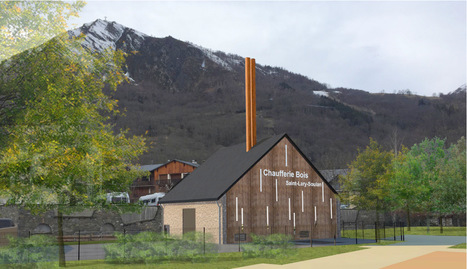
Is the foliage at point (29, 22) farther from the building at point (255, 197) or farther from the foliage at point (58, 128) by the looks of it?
the building at point (255, 197)

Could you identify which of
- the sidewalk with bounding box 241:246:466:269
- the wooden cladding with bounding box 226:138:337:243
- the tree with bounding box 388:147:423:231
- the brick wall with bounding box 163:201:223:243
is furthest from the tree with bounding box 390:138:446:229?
the sidewalk with bounding box 241:246:466:269

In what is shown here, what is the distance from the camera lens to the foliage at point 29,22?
1962 cm

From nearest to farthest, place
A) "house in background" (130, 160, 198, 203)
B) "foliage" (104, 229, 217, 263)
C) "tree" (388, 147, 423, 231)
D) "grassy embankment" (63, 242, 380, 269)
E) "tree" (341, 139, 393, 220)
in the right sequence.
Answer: "grassy embankment" (63, 242, 380, 269), "foliage" (104, 229, 217, 263), "tree" (341, 139, 393, 220), "tree" (388, 147, 423, 231), "house in background" (130, 160, 198, 203)

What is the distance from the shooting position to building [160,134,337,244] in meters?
40.7

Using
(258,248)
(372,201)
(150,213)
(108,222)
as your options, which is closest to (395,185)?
(372,201)

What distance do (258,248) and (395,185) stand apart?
39.2m

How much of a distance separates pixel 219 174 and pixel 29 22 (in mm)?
26234

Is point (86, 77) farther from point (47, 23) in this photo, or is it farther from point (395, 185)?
point (395, 185)

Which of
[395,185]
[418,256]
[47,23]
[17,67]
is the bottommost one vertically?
[418,256]

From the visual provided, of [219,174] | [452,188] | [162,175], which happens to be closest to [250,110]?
[219,174]

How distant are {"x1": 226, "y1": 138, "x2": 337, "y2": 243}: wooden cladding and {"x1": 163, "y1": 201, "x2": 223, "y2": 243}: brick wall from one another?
3.44ft

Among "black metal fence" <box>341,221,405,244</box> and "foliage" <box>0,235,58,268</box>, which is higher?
"foliage" <box>0,235,58,268</box>

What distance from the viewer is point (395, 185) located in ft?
204

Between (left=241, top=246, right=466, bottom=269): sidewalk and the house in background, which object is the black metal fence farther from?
the house in background
